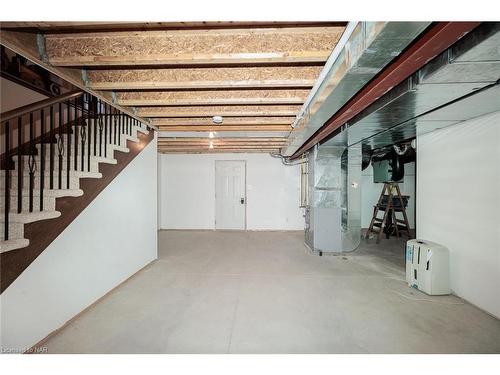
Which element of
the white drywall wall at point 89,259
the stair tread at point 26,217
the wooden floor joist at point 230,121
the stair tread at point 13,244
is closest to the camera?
the stair tread at point 13,244

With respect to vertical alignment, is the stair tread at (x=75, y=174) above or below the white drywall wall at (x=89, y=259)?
above

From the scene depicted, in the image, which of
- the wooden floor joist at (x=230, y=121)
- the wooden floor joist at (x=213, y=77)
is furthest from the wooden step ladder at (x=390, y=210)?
the wooden floor joist at (x=213, y=77)

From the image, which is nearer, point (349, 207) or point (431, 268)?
point (431, 268)

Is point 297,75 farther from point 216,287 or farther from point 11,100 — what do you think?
point 11,100

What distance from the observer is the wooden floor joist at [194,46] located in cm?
154

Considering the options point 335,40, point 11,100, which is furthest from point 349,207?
point 11,100

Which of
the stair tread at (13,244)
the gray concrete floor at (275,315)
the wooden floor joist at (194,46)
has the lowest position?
the gray concrete floor at (275,315)

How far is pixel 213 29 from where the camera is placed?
151cm

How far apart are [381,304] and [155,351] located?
219 cm

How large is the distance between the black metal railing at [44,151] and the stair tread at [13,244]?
6cm

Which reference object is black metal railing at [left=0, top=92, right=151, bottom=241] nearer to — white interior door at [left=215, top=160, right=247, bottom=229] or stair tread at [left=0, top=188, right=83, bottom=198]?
stair tread at [left=0, top=188, right=83, bottom=198]

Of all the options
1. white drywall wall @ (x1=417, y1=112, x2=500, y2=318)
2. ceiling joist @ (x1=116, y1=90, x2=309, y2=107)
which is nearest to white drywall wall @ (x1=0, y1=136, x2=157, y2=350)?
ceiling joist @ (x1=116, y1=90, x2=309, y2=107)

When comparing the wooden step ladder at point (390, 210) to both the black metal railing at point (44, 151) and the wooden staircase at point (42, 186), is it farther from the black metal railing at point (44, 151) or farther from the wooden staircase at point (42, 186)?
the wooden staircase at point (42, 186)

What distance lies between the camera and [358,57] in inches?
50.7
